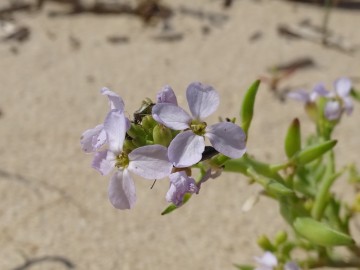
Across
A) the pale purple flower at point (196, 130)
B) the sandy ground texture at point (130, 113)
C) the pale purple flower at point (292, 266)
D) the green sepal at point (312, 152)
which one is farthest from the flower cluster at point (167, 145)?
the pale purple flower at point (292, 266)

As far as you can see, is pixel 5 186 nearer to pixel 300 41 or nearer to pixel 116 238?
pixel 116 238

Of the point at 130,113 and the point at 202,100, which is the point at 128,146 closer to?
the point at 202,100

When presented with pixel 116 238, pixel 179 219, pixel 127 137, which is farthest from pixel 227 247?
pixel 127 137

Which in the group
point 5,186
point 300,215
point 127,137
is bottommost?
point 5,186

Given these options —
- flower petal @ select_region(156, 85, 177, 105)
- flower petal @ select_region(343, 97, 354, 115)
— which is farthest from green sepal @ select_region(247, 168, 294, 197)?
flower petal @ select_region(343, 97, 354, 115)

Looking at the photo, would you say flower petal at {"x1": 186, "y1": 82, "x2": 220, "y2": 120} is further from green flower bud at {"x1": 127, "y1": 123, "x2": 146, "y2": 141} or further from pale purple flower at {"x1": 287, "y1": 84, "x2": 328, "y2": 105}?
pale purple flower at {"x1": 287, "y1": 84, "x2": 328, "y2": 105}

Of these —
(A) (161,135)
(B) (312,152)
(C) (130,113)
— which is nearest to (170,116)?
(A) (161,135)
